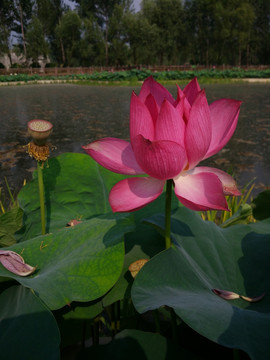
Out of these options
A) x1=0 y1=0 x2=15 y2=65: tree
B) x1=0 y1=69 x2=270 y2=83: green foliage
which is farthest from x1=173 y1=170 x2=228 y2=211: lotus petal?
x1=0 y1=0 x2=15 y2=65: tree

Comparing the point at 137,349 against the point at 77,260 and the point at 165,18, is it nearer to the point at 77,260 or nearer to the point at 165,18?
the point at 77,260

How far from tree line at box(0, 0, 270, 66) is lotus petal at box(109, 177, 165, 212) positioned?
30287 millimetres

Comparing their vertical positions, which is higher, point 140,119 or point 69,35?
point 69,35

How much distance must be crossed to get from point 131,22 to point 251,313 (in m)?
32.3

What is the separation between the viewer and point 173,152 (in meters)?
0.44

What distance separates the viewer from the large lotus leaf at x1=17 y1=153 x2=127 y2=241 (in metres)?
0.87

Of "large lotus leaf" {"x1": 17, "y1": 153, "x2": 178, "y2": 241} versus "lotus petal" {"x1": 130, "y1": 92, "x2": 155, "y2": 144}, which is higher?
"lotus petal" {"x1": 130, "y1": 92, "x2": 155, "y2": 144}

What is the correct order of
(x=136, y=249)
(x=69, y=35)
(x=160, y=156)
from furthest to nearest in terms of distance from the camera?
(x=69, y=35) < (x=136, y=249) < (x=160, y=156)

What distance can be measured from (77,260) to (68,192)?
1.13 ft

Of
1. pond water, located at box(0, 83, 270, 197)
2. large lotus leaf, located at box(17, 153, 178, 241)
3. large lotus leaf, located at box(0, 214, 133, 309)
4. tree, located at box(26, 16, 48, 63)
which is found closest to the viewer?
large lotus leaf, located at box(0, 214, 133, 309)

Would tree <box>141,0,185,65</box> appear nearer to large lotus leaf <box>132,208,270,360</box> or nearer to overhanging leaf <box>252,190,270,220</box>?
overhanging leaf <box>252,190,270,220</box>

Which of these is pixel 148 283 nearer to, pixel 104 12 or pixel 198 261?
pixel 198 261

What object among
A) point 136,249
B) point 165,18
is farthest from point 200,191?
point 165,18

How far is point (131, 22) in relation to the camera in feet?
96.4
